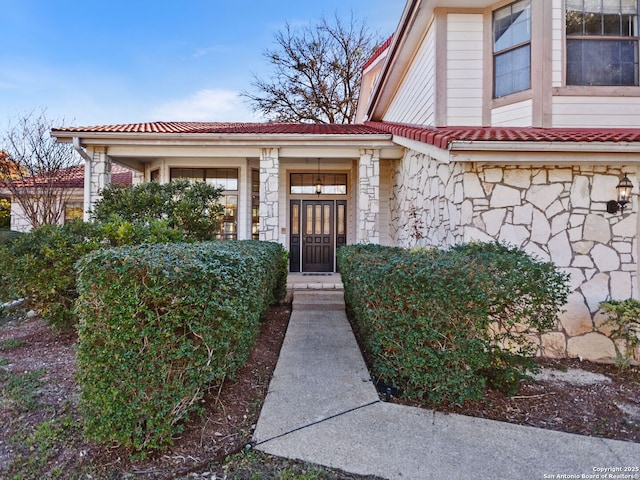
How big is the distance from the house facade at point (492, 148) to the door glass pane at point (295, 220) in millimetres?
440

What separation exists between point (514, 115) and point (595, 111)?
120 centimetres

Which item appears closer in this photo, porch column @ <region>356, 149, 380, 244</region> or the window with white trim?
porch column @ <region>356, 149, 380, 244</region>

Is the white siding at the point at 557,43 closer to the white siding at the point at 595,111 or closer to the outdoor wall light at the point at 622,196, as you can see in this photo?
the white siding at the point at 595,111

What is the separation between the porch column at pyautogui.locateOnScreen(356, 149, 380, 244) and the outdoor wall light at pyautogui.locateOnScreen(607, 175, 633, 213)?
4.05 meters

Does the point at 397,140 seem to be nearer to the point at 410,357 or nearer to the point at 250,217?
the point at 250,217

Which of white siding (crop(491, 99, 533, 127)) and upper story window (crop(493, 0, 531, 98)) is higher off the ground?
upper story window (crop(493, 0, 531, 98))

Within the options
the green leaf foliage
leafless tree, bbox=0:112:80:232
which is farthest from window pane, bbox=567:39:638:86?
leafless tree, bbox=0:112:80:232

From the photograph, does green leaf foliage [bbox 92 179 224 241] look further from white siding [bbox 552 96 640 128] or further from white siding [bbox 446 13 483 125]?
white siding [bbox 552 96 640 128]

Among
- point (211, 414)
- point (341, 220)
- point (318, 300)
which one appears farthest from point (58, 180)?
point (211, 414)

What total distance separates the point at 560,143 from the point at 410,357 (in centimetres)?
327

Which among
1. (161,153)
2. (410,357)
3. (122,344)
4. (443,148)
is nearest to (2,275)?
(122,344)

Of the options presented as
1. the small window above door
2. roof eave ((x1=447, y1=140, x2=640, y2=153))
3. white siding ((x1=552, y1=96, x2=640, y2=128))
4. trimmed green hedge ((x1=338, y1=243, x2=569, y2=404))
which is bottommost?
trimmed green hedge ((x1=338, y1=243, x2=569, y2=404))

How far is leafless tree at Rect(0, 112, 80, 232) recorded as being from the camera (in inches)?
415

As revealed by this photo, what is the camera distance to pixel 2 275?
4.18 meters
